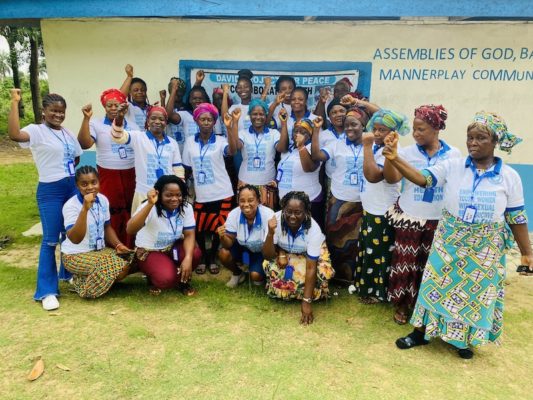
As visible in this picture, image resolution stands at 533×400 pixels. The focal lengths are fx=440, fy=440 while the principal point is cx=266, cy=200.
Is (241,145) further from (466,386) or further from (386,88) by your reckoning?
(466,386)

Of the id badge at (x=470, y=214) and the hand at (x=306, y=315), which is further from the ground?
the id badge at (x=470, y=214)

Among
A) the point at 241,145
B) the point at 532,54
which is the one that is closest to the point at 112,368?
the point at 241,145

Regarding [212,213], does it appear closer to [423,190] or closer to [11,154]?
[423,190]

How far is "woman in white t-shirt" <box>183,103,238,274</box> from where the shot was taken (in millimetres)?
4156

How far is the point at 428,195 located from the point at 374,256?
740mm

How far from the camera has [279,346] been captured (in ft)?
10.4

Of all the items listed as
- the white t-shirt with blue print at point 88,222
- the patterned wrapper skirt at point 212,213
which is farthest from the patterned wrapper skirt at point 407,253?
the white t-shirt with blue print at point 88,222

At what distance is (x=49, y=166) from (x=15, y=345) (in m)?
1.45

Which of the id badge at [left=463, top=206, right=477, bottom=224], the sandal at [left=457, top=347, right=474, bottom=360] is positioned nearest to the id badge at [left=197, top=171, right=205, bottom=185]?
the id badge at [left=463, top=206, right=477, bottom=224]

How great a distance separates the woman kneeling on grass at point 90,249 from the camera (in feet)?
11.9

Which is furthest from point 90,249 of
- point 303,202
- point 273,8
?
point 273,8

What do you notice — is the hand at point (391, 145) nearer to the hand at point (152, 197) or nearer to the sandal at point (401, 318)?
the sandal at point (401, 318)

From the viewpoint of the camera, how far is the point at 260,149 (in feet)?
13.8

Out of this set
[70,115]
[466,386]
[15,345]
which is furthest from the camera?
[70,115]
